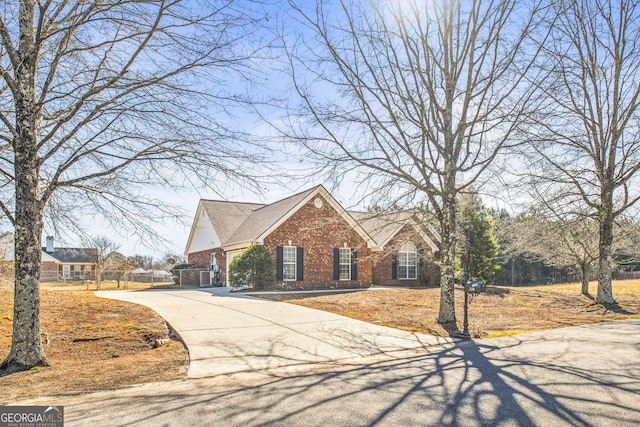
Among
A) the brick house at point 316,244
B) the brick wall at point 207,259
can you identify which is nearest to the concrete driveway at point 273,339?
the brick house at point 316,244

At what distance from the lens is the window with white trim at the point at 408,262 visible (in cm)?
2456

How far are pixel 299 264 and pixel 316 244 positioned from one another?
1385 mm

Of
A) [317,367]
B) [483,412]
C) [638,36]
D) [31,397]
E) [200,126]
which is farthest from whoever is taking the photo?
[638,36]

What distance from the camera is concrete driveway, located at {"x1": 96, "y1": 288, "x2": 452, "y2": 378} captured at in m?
6.07

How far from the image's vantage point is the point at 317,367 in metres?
5.76

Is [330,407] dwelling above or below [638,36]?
below

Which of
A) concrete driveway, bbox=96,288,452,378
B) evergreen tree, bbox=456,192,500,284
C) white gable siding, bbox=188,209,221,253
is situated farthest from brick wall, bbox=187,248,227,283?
evergreen tree, bbox=456,192,500,284

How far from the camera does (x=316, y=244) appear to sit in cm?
2153

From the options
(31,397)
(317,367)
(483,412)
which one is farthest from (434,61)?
(31,397)

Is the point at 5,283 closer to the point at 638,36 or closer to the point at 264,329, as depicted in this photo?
the point at 264,329

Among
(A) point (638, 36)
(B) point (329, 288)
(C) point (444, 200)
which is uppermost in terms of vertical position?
(A) point (638, 36)

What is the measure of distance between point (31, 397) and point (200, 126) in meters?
4.00

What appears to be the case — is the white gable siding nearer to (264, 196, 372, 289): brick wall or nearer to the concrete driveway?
(264, 196, 372, 289): brick wall

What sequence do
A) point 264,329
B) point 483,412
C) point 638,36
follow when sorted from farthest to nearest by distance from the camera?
1. point 638,36
2. point 264,329
3. point 483,412
